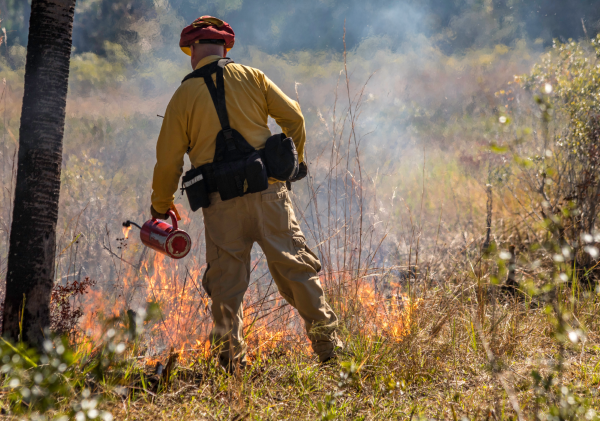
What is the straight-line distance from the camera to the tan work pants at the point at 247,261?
2197 millimetres

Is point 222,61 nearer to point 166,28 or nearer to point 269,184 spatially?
point 269,184

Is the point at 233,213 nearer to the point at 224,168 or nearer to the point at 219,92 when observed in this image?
the point at 224,168

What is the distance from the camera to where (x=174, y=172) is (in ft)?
7.31

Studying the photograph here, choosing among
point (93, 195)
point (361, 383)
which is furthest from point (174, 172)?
point (93, 195)

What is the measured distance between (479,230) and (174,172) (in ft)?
16.3

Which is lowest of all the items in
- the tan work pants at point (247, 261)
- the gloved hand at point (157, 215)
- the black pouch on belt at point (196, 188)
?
the tan work pants at point (247, 261)

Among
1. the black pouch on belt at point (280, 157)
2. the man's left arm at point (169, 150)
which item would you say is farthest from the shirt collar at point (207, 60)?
the black pouch on belt at point (280, 157)

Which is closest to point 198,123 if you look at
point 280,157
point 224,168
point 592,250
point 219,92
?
point 219,92

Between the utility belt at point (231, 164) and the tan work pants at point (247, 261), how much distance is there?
86mm

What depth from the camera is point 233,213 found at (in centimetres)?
224

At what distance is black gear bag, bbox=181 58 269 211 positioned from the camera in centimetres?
213

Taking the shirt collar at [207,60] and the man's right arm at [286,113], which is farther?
the man's right arm at [286,113]

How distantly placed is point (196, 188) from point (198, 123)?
0.33 meters

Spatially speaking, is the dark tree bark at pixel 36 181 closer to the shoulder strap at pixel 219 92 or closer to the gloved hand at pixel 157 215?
the gloved hand at pixel 157 215
